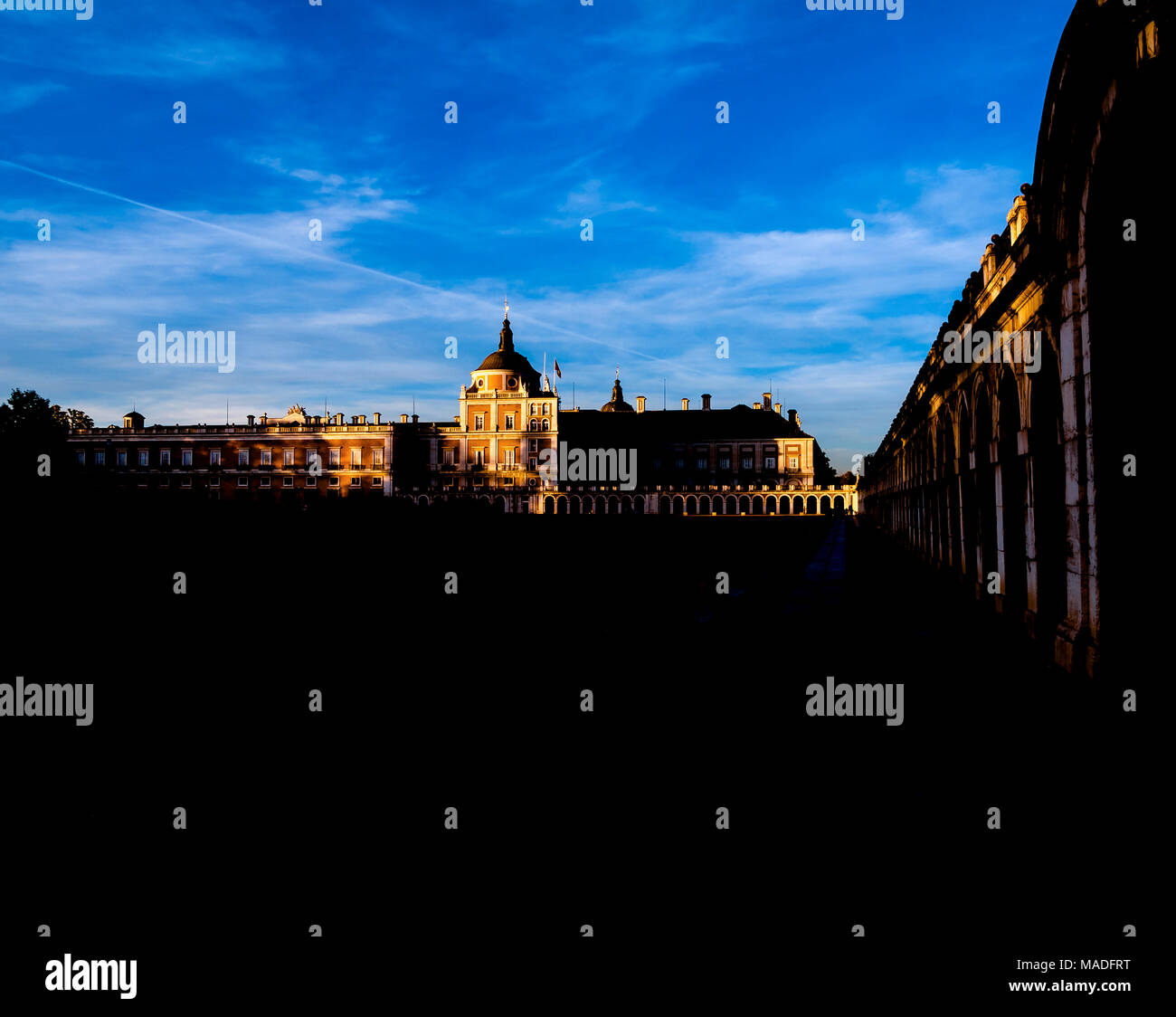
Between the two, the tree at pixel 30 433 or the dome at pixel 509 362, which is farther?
the dome at pixel 509 362

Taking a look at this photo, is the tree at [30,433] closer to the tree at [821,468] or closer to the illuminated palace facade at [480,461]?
the illuminated palace facade at [480,461]

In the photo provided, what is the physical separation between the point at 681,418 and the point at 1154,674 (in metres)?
107

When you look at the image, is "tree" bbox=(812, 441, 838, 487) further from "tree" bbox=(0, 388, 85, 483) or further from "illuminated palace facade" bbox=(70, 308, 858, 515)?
"tree" bbox=(0, 388, 85, 483)

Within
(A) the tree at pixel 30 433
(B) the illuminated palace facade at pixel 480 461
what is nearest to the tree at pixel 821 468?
(B) the illuminated palace facade at pixel 480 461

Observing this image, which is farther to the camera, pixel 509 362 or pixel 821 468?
pixel 821 468

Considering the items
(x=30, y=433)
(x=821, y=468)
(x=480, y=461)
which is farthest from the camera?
(x=821, y=468)

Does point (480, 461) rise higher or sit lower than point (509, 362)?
lower

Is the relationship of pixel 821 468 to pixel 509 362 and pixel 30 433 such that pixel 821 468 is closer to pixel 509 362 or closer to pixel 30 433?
pixel 509 362

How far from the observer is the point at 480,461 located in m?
103

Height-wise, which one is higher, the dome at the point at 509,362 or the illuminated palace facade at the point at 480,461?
the dome at the point at 509,362

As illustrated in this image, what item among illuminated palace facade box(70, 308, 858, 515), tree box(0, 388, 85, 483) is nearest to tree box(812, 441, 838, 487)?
illuminated palace facade box(70, 308, 858, 515)

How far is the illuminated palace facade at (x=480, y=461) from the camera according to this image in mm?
102125

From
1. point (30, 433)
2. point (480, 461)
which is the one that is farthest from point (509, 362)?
point (30, 433)
